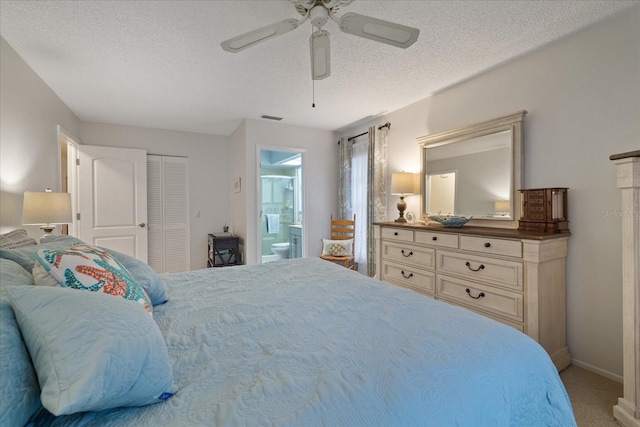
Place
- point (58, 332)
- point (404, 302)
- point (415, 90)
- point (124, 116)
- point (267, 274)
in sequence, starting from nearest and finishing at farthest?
point (58, 332) < point (404, 302) < point (267, 274) < point (415, 90) < point (124, 116)

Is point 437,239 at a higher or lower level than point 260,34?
lower

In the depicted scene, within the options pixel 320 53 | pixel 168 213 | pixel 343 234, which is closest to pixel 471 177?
pixel 320 53

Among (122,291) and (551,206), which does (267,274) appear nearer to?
(122,291)

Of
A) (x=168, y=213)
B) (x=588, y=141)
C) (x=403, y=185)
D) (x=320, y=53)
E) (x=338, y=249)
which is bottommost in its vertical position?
(x=338, y=249)

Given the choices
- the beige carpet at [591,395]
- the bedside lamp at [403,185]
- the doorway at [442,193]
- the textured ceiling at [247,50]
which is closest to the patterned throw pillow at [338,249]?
the bedside lamp at [403,185]

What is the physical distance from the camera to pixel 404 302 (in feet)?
4.46

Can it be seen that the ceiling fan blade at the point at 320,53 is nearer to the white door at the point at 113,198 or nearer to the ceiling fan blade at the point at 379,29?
the ceiling fan blade at the point at 379,29

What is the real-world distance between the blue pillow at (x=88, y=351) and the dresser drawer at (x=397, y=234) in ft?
8.41

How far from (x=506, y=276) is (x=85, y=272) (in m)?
2.52

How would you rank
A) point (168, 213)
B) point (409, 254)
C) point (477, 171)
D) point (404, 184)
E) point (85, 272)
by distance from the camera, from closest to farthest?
point (85, 272) < point (477, 171) < point (409, 254) < point (404, 184) < point (168, 213)

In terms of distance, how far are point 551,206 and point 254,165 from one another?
11.3ft

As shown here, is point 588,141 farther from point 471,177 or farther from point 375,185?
point 375,185

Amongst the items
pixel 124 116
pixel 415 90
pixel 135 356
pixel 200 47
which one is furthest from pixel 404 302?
pixel 124 116

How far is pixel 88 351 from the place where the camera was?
63cm
